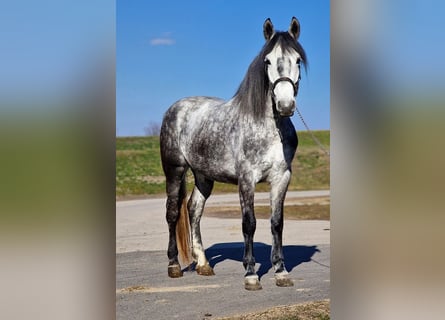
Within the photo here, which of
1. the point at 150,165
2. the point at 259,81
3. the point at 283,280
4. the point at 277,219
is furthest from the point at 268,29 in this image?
the point at 150,165

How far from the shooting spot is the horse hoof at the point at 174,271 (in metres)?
4.80

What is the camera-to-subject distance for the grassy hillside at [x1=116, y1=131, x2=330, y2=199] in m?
5.35

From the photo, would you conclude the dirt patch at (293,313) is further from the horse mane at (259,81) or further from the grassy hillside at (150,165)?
the horse mane at (259,81)

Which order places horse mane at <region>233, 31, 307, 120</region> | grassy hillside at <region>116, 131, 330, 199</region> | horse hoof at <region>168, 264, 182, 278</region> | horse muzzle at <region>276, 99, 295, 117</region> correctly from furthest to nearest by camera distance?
grassy hillside at <region>116, 131, 330, 199</region>
horse hoof at <region>168, 264, 182, 278</region>
horse mane at <region>233, 31, 307, 120</region>
horse muzzle at <region>276, 99, 295, 117</region>

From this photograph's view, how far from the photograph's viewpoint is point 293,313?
3.90 meters

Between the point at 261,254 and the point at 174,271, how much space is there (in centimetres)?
93

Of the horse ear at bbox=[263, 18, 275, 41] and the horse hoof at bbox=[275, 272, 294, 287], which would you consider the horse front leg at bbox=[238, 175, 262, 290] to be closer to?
the horse hoof at bbox=[275, 272, 294, 287]

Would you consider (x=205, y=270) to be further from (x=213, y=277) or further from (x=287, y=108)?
(x=287, y=108)

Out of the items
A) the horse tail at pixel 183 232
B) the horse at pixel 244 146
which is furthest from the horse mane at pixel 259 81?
the horse tail at pixel 183 232

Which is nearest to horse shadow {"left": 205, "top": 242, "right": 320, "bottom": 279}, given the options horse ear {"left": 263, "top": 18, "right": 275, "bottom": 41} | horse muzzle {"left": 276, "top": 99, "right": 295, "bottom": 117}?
horse muzzle {"left": 276, "top": 99, "right": 295, "bottom": 117}
